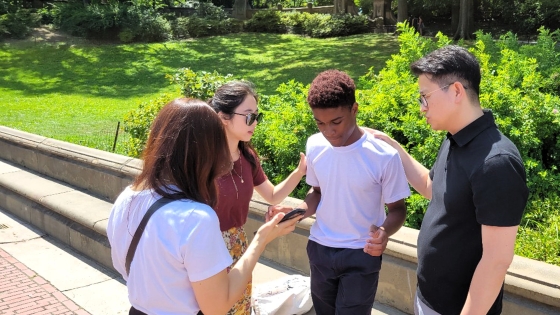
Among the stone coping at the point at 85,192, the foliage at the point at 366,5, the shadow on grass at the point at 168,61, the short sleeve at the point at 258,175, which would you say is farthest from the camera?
the foliage at the point at 366,5

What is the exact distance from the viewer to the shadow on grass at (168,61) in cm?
1805

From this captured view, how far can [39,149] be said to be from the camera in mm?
8367

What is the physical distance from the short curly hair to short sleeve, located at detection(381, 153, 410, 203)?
37 centimetres

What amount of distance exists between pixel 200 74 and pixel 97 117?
21.0ft

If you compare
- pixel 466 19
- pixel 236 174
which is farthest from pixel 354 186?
pixel 466 19

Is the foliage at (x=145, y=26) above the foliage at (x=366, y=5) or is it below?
below

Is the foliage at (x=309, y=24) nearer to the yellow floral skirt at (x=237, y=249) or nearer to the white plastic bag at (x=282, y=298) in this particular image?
the white plastic bag at (x=282, y=298)

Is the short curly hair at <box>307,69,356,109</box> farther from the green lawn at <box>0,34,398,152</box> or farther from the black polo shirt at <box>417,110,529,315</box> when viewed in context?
the green lawn at <box>0,34,398,152</box>

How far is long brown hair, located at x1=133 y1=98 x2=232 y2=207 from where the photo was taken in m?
2.20

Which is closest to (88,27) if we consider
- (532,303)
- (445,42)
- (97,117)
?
(97,117)

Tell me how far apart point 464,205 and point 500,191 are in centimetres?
20

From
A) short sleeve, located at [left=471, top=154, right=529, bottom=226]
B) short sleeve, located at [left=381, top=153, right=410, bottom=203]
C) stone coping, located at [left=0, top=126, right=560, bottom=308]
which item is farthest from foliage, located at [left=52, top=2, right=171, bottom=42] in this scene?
short sleeve, located at [left=471, top=154, right=529, bottom=226]

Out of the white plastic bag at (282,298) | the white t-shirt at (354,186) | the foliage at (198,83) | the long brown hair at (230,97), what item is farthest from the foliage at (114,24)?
the white t-shirt at (354,186)

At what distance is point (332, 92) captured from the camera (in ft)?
9.45
